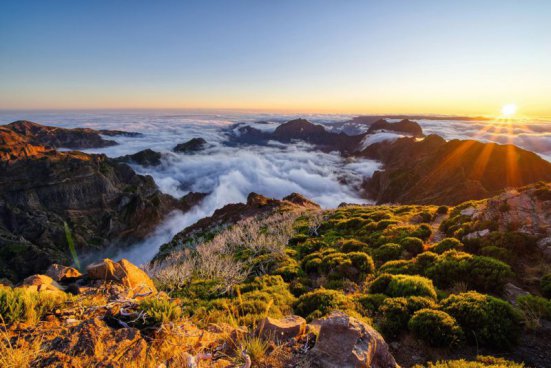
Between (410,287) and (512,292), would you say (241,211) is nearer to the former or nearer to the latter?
(410,287)

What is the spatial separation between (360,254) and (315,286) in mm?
3083

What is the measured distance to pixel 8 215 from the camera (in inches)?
4754

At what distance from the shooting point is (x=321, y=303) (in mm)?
8625

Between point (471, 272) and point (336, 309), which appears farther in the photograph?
point (471, 272)

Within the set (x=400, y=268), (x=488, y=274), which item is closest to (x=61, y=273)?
(x=400, y=268)

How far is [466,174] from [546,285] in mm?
89206

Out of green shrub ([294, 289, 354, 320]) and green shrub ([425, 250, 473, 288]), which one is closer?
green shrub ([294, 289, 354, 320])

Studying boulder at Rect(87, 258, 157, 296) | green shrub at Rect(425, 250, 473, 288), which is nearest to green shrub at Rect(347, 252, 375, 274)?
Result: green shrub at Rect(425, 250, 473, 288)

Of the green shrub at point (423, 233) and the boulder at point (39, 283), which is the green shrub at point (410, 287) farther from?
the boulder at point (39, 283)

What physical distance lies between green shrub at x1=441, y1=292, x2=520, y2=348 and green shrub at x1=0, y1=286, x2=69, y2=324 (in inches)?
354

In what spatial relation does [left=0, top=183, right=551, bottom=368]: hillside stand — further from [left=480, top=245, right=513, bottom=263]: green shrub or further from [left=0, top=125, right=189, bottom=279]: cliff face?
[left=0, top=125, right=189, bottom=279]: cliff face

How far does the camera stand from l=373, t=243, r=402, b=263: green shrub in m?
14.1

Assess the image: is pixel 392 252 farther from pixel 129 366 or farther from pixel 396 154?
pixel 396 154

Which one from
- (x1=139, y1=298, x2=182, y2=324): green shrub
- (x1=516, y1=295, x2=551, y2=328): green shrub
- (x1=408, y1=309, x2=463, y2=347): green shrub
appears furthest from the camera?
(x1=516, y1=295, x2=551, y2=328): green shrub
